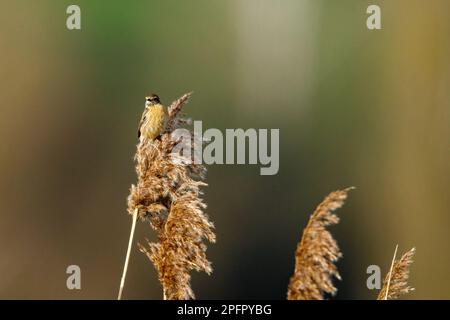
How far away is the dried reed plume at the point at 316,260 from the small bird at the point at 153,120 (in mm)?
1174

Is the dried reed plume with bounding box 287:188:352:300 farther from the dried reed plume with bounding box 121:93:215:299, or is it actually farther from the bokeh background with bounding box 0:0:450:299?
the bokeh background with bounding box 0:0:450:299

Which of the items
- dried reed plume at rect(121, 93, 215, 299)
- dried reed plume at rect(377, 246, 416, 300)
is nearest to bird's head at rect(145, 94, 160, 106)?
dried reed plume at rect(121, 93, 215, 299)

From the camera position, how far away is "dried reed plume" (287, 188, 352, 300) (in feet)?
10.1

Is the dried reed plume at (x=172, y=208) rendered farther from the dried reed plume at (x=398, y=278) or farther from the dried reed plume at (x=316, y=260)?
the dried reed plume at (x=398, y=278)

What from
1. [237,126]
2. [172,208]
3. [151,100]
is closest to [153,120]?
[151,100]

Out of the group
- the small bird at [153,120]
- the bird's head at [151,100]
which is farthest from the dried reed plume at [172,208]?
the bird's head at [151,100]

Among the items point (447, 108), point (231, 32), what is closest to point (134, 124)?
point (231, 32)

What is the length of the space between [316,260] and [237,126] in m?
9.14

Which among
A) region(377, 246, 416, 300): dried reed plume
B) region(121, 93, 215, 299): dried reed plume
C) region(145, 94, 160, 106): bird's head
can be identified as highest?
region(145, 94, 160, 106): bird's head

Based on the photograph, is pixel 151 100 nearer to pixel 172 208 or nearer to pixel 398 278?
pixel 172 208

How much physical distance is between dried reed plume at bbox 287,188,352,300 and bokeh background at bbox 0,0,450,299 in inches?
242

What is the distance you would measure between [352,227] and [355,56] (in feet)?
11.6

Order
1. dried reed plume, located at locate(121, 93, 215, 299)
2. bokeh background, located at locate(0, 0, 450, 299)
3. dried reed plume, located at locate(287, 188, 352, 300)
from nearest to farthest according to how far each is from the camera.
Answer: dried reed plume, located at locate(287, 188, 352, 300), dried reed plume, located at locate(121, 93, 215, 299), bokeh background, located at locate(0, 0, 450, 299)

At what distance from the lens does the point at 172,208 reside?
3.32 m
